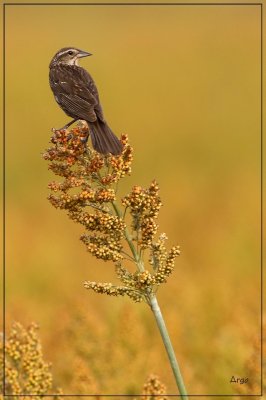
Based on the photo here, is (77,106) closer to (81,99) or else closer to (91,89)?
(81,99)

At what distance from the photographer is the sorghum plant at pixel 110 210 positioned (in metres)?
5.02

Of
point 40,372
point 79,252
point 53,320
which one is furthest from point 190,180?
point 40,372

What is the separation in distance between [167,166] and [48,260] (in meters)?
11.6

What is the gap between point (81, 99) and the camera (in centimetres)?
625

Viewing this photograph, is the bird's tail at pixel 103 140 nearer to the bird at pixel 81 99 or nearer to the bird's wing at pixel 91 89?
the bird at pixel 81 99

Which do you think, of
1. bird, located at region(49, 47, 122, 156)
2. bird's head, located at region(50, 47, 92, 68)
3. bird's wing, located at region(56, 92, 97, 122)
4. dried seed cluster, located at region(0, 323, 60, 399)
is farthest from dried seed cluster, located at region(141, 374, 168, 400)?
bird's head, located at region(50, 47, 92, 68)

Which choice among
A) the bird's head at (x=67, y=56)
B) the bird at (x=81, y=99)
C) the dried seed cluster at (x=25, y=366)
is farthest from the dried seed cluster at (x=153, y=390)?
the bird's head at (x=67, y=56)

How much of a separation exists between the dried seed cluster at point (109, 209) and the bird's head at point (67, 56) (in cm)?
219

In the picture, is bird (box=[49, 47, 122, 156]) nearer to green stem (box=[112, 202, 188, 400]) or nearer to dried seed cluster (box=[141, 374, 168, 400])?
green stem (box=[112, 202, 188, 400])

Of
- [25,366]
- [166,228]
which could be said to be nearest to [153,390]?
[25,366]

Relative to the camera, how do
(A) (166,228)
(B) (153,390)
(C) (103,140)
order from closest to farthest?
(C) (103,140)
(B) (153,390)
(A) (166,228)

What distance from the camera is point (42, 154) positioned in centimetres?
519

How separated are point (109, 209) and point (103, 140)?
40 cm

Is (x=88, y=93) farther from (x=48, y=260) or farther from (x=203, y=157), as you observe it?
(x=203, y=157)
